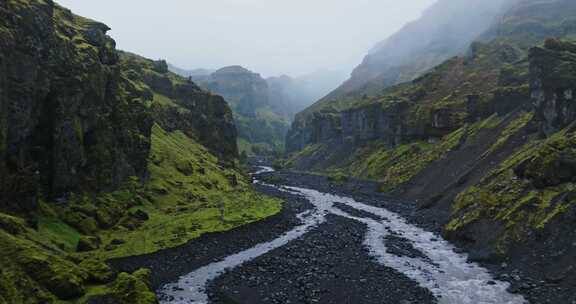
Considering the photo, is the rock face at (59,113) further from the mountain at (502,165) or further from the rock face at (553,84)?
the rock face at (553,84)

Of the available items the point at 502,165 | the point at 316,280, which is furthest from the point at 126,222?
the point at 502,165

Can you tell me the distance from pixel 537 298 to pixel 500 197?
2652 cm

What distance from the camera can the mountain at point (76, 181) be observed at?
117 feet

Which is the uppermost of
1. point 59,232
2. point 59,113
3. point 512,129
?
point 512,129

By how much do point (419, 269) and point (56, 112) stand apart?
51.6m

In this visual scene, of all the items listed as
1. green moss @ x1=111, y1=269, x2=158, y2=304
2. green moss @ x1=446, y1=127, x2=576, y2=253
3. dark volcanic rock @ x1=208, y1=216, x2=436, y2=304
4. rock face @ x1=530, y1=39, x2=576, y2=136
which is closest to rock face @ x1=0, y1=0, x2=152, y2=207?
green moss @ x1=111, y1=269, x2=158, y2=304

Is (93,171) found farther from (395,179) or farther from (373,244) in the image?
(395,179)

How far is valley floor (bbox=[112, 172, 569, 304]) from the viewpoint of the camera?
4259 centimetres

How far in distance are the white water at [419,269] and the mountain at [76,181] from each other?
290 inches

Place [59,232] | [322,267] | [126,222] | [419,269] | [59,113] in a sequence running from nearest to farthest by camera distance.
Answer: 1. [419,269]
2. [322,267]
3. [59,232]
4. [59,113]
5. [126,222]

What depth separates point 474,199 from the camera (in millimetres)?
72312

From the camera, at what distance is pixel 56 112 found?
6212cm

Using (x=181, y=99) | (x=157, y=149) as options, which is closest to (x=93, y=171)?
(x=157, y=149)

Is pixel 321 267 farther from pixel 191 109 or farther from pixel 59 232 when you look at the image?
pixel 191 109
